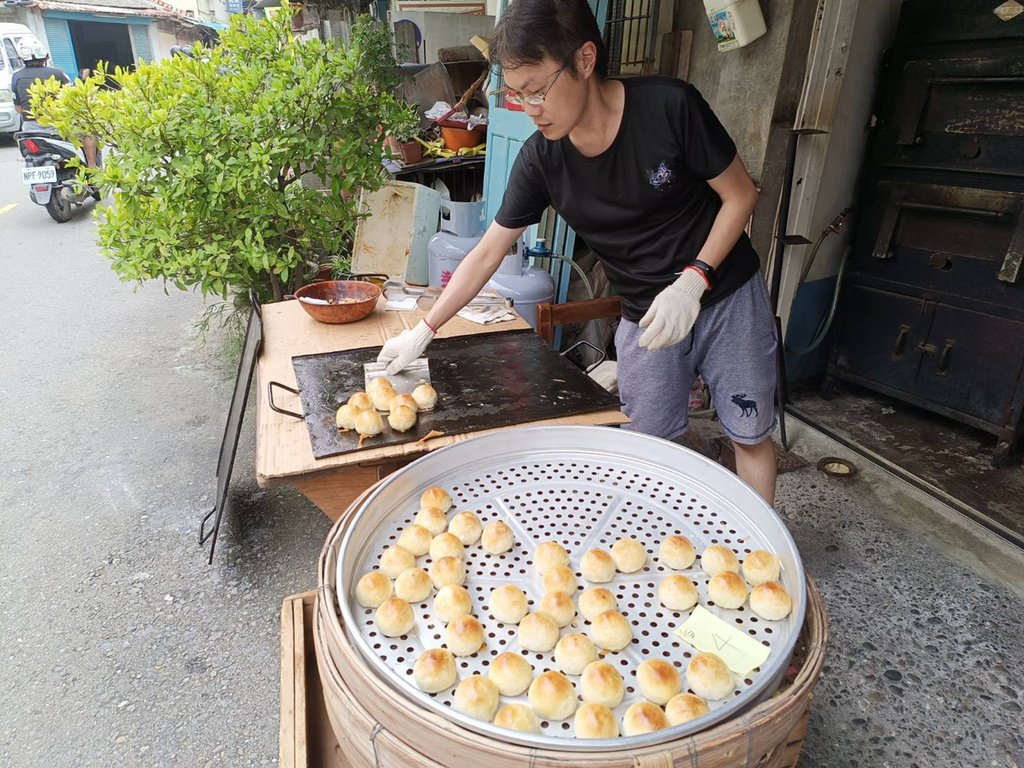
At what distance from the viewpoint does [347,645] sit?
1.06 m

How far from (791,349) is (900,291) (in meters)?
0.75

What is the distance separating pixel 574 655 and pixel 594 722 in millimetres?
132

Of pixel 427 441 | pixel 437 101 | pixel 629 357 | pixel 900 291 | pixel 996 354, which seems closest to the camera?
pixel 427 441

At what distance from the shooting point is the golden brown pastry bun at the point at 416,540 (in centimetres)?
→ 138

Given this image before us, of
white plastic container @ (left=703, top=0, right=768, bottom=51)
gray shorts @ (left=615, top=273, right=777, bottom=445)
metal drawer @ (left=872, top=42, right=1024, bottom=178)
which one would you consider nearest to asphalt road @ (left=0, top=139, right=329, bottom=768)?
gray shorts @ (left=615, top=273, right=777, bottom=445)

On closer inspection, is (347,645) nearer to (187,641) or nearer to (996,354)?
(187,641)

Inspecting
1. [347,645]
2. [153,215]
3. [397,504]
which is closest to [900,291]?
[397,504]

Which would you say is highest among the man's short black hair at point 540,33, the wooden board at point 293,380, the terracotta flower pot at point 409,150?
the man's short black hair at point 540,33

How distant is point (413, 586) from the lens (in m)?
1.26

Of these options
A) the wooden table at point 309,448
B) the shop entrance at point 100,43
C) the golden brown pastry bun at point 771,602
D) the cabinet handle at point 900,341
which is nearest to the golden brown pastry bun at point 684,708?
the golden brown pastry bun at point 771,602

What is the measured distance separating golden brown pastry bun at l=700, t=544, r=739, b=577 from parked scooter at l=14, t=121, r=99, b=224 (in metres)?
10.8

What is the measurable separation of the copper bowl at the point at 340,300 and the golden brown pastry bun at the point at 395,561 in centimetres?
188

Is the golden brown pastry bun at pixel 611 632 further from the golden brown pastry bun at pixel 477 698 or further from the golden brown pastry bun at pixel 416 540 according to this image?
the golden brown pastry bun at pixel 416 540

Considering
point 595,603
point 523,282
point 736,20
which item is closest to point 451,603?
point 595,603
